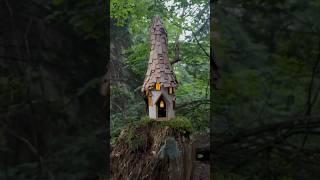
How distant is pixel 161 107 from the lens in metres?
1.45

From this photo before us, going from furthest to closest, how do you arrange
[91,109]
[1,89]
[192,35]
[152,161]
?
[192,35], [152,161], [91,109], [1,89]

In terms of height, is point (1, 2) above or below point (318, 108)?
above

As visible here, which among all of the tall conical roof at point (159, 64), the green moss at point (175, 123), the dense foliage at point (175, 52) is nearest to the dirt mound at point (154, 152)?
the green moss at point (175, 123)

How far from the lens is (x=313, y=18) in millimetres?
1155

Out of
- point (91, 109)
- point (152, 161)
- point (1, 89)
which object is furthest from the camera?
point (152, 161)

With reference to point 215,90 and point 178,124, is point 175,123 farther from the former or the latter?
point 215,90

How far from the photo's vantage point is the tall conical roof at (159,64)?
142cm

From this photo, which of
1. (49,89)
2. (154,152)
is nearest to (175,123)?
(154,152)

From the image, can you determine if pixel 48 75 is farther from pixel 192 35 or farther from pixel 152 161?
pixel 192 35

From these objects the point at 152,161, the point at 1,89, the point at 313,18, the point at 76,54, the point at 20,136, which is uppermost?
the point at 313,18

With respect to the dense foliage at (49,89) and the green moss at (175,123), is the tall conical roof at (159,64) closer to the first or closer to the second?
the green moss at (175,123)

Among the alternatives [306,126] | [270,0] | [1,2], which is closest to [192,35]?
[270,0]

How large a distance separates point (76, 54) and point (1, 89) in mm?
256

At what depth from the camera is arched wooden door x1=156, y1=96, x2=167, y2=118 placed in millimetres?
1430
